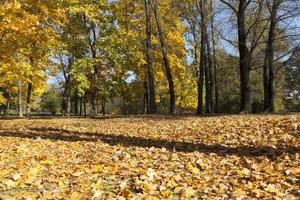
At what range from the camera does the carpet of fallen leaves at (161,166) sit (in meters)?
5.50

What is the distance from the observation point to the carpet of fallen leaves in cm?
550

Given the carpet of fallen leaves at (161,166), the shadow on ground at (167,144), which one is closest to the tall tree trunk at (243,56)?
the carpet of fallen leaves at (161,166)

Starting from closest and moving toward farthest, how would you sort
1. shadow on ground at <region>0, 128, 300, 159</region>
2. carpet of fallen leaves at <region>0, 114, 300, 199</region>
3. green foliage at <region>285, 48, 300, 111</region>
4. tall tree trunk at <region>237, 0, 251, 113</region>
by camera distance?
carpet of fallen leaves at <region>0, 114, 300, 199</region> → shadow on ground at <region>0, 128, 300, 159</region> → tall tree trunk at <region>237, 0, 251, 113</region> → green foliage at <region>285, 48, 300, 111</region>

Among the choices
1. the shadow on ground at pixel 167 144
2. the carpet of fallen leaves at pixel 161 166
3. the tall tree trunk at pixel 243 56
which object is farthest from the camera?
the tall tree trunk at pixel 243 56

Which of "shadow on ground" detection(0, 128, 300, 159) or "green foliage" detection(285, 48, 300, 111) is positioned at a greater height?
"green foliage" detection(285, 48, 300, 111)

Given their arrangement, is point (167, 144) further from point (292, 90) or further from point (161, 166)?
point (292, 90)

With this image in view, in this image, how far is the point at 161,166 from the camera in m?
6.92

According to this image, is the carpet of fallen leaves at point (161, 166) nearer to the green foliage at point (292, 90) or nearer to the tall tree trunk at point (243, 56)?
the tall tree trunk at point (243, 56)

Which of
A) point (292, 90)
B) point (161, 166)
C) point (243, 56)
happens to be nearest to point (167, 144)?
point (161, 166)

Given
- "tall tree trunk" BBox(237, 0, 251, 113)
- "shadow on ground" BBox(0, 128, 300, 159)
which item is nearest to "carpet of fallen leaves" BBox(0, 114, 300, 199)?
"shadow on ground" BBox(0, 128, 300, 159)

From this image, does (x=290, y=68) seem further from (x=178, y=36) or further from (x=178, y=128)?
(x=178, y=128)

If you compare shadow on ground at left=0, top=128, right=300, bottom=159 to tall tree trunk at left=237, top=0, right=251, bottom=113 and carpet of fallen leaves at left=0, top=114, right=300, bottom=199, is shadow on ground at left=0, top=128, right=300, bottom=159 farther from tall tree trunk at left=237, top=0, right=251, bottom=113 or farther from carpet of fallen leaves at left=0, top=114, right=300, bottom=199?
tall tree trunk at left=237, top=0, right=251, bottom=113

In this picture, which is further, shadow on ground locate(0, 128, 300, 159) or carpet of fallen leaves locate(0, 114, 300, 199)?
shadow on ground locate(0, 128, 300, 159)

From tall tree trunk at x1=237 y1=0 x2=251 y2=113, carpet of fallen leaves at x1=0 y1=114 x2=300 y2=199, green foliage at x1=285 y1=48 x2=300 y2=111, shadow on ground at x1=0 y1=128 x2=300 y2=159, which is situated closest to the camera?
carpet of fallen leaves at x1=0 y1=114 x2=300 y2=199
